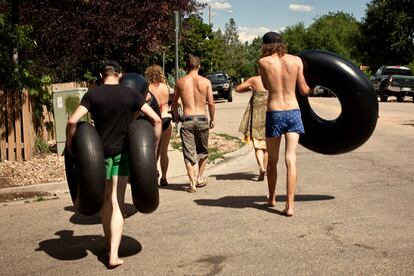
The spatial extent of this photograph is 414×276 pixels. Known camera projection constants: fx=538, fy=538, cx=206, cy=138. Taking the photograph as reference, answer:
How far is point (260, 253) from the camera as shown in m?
4.50

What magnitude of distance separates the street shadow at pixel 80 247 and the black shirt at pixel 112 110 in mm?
951

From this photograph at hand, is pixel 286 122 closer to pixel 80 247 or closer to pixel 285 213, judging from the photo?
pixel 285 213

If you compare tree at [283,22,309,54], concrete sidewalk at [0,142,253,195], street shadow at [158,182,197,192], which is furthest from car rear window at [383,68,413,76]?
tree at [283,22,309,54]

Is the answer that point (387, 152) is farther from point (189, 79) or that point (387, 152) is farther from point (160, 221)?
point (160, 221)

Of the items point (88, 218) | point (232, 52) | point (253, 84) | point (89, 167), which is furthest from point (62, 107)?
point (232, 52)

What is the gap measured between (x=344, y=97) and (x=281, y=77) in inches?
36.5

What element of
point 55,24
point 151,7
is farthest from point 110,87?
point 151,7

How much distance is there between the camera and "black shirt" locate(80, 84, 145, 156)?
429cm

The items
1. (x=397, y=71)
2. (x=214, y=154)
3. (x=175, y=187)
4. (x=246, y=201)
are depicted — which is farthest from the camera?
(x=397, y=71)

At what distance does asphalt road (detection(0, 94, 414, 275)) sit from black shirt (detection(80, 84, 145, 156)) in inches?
39.6

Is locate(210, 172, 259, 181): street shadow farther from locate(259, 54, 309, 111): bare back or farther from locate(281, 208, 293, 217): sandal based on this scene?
locate(259, 54, 309, 111): bare back

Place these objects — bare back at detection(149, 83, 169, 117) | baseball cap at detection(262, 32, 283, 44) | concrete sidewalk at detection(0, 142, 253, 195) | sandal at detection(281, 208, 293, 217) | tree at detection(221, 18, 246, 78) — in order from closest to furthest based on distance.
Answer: sandal at detection(281, 208, 293, 217) → baseball cap at detection(262, 32, 283, 44) → bare back at detection(149, 83, 169, 117) → concrete sidewalk at detection(0, 142, 253, 195) → tree at detection(221, 18, 246, 78)

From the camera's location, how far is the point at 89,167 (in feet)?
13.5

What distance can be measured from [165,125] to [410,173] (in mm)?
3657
